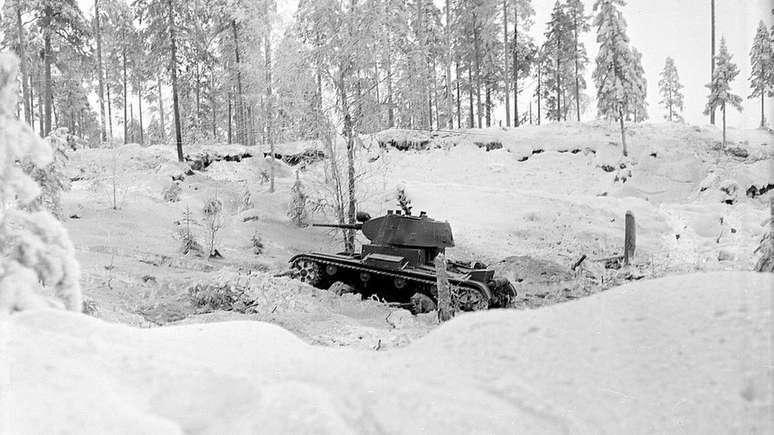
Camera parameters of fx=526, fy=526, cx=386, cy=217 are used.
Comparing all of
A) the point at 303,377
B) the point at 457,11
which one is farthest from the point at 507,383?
the point at 457,11

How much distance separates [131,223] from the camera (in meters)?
9.80

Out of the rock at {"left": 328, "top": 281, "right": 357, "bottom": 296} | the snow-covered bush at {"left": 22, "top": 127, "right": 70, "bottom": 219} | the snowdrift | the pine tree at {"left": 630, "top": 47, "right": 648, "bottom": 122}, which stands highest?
the pine tree at {"left": 630, "top": 47, "right": 648, "bottom": 122}

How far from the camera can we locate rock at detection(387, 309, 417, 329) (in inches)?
217

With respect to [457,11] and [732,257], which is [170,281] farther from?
[457,11]

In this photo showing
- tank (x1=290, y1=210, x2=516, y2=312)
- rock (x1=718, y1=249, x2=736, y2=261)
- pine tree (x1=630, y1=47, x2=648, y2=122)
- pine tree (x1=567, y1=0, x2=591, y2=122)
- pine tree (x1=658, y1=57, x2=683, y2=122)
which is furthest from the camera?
pine tree (x1=658, y1=57, x2=683, y2=122)

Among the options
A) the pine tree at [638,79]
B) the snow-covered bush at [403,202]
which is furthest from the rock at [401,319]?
the pine tree at [638,79]

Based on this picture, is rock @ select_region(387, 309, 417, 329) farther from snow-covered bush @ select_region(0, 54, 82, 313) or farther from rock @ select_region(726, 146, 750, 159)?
rock @ select_region(726, 146, 750, 159)

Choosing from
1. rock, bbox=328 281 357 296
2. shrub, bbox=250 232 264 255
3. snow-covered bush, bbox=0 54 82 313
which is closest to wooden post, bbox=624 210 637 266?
rock, bbox=328 281 357 296

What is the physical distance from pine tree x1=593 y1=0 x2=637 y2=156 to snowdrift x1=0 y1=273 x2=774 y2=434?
12103mm

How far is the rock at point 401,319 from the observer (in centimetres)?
550

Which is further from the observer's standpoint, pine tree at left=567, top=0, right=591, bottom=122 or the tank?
Result: pine tree at left=567, top=0, right=591, bottom=122

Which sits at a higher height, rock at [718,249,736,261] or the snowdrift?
the snowdrift

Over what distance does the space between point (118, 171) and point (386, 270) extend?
29.5ft

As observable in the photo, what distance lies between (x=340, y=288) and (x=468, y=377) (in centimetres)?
572
